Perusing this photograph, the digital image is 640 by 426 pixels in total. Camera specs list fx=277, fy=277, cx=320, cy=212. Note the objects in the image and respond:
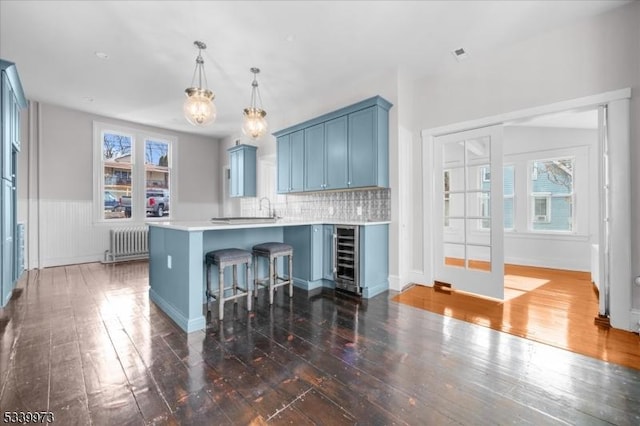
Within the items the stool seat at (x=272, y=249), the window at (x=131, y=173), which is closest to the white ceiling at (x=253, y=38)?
the window at (x=131, y=173)

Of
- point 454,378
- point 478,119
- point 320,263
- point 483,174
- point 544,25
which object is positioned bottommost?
point 454,378

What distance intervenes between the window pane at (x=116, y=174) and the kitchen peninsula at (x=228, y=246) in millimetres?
3424

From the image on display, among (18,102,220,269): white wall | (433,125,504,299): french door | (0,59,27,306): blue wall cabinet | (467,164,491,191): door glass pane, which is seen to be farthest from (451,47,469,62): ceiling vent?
(18,102,220,269): white wall

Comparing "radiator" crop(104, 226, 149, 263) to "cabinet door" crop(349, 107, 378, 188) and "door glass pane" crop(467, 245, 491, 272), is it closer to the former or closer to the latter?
"cabinet door" crop(349, 107, 378, 188)

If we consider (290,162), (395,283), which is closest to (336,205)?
(290,162)

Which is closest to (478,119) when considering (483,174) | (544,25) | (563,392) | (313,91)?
(483,174)

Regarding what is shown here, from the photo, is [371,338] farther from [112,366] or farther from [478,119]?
[478,119]

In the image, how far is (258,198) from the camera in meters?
6.20

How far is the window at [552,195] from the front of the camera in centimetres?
499

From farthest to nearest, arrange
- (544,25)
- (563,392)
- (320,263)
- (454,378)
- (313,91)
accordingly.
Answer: (313,91) → (320,263) → (544,25) → (454,378) → (563,392)

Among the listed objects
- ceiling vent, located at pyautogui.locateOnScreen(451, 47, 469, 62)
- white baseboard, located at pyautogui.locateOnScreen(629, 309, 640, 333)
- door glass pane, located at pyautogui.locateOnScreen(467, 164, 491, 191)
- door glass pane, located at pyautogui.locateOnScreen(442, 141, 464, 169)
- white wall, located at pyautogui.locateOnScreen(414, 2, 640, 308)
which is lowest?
white baseboard, located at pyautogui.locateOnScreen(629, 309, 640, 333)

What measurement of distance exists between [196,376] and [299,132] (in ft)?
12.0

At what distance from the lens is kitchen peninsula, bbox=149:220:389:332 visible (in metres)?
2.46

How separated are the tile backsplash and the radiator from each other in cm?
253
